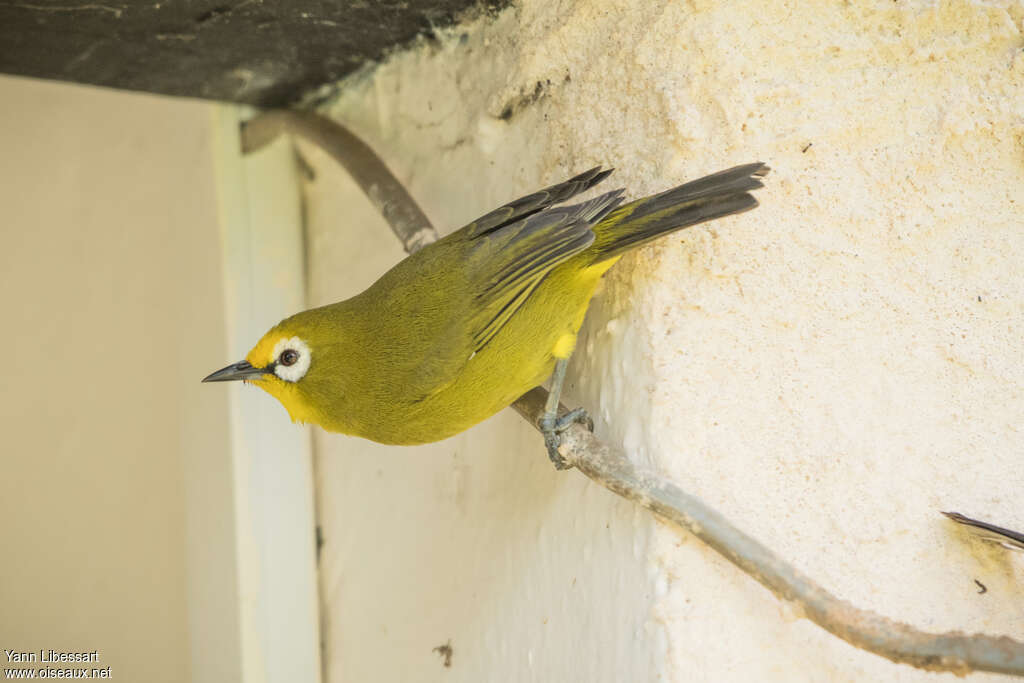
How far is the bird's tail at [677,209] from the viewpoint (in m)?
1.80

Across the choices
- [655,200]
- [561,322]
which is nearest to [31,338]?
[561,322]

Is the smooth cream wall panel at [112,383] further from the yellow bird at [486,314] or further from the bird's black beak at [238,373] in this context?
the yellow bird at [486,314]

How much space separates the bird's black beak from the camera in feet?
7.75

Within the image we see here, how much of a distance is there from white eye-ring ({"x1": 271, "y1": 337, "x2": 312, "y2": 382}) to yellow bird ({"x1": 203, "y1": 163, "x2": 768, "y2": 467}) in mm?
34

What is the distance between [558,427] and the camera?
2.01 m

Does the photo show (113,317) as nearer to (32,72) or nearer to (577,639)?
(32,72)

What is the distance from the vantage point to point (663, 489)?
5.78ft

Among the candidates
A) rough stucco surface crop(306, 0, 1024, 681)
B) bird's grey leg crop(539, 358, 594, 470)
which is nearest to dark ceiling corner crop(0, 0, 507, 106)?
rough stucco surface crop(306, 0, 1024, 681)

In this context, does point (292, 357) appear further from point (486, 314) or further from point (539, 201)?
point (539, 201)

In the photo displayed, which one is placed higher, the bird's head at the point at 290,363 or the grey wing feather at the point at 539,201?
the grey wing feather at the point at 539,201

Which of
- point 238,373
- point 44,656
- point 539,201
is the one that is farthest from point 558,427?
point 44,656

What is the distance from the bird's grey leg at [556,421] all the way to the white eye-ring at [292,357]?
64cm

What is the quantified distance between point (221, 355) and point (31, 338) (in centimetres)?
107

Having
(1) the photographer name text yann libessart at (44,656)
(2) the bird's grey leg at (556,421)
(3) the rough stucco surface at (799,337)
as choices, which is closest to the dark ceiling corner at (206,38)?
(3) the rough stucco surface at (799,337)
